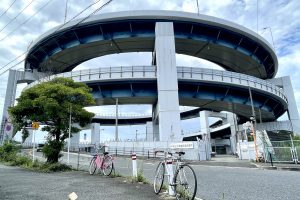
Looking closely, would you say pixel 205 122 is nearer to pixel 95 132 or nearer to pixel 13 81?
pixel 95 132

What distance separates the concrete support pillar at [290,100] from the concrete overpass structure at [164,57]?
199 millimetres

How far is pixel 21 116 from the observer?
14.6m

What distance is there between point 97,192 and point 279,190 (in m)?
5.05

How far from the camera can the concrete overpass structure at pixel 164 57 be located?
28.7m

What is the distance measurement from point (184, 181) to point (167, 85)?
904 inches

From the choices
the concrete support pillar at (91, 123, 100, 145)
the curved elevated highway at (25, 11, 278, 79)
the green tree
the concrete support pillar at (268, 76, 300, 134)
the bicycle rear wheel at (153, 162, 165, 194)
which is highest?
the curved elevated highway at (25, 11, 278, 79)

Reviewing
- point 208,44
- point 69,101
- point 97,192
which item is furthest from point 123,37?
point 97,192

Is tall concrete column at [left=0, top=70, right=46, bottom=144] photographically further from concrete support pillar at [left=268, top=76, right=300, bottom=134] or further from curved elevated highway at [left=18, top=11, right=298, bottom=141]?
concrete support pillar at [left=268, top=76, right=300, bottom=134]

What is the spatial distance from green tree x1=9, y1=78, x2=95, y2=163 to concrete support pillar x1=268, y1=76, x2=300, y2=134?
39089 mm

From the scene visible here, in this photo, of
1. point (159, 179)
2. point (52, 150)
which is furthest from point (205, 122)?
point (159, 179)

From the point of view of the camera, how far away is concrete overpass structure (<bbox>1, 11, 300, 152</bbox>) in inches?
A: 1130

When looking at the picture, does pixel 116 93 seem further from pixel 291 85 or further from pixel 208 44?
pixel 291 85

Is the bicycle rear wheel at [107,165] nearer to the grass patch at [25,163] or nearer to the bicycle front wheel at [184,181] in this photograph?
the grass patch at [25,163]

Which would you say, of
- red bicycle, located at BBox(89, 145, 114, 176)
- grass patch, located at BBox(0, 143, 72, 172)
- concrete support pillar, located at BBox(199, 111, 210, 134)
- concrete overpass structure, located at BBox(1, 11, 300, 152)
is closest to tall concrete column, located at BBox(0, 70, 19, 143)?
concrete overpass structure, located at BBox(1, 11, 300, 152)
